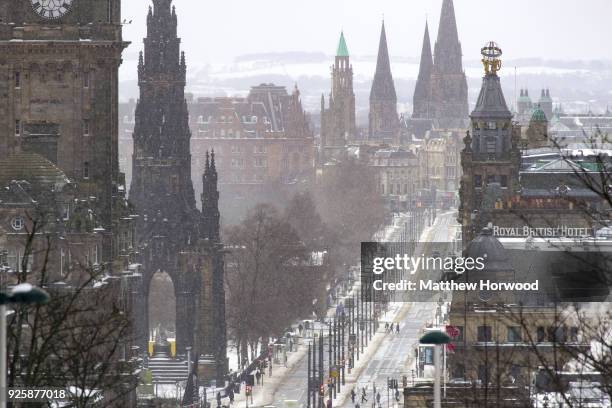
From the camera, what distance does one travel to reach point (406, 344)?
166 meters

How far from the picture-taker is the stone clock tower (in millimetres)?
112000

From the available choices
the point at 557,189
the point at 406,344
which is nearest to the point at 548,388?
the point at 557,189

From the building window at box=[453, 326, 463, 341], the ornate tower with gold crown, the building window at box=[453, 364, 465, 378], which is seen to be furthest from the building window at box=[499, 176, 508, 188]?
the building window at box=[453, 364, 465, 378]

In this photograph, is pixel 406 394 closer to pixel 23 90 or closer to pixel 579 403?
pixel 579 403

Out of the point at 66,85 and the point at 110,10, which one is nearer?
the point at 110,10

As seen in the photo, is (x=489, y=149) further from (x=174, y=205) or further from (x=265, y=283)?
(x=174, y=205)

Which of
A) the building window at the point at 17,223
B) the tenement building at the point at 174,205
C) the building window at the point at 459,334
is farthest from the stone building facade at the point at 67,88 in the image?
the tenement building at the point at 174,205

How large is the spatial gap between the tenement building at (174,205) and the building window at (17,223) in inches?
1435

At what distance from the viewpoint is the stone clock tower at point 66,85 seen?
112m

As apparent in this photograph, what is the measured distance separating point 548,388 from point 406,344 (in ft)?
304

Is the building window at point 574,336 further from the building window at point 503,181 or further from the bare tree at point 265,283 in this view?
the bare tree at point 265,283

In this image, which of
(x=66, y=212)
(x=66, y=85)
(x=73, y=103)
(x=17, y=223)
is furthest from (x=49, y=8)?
(x=17, y=223)

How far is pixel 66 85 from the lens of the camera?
113 meters

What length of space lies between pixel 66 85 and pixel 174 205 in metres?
32.0
